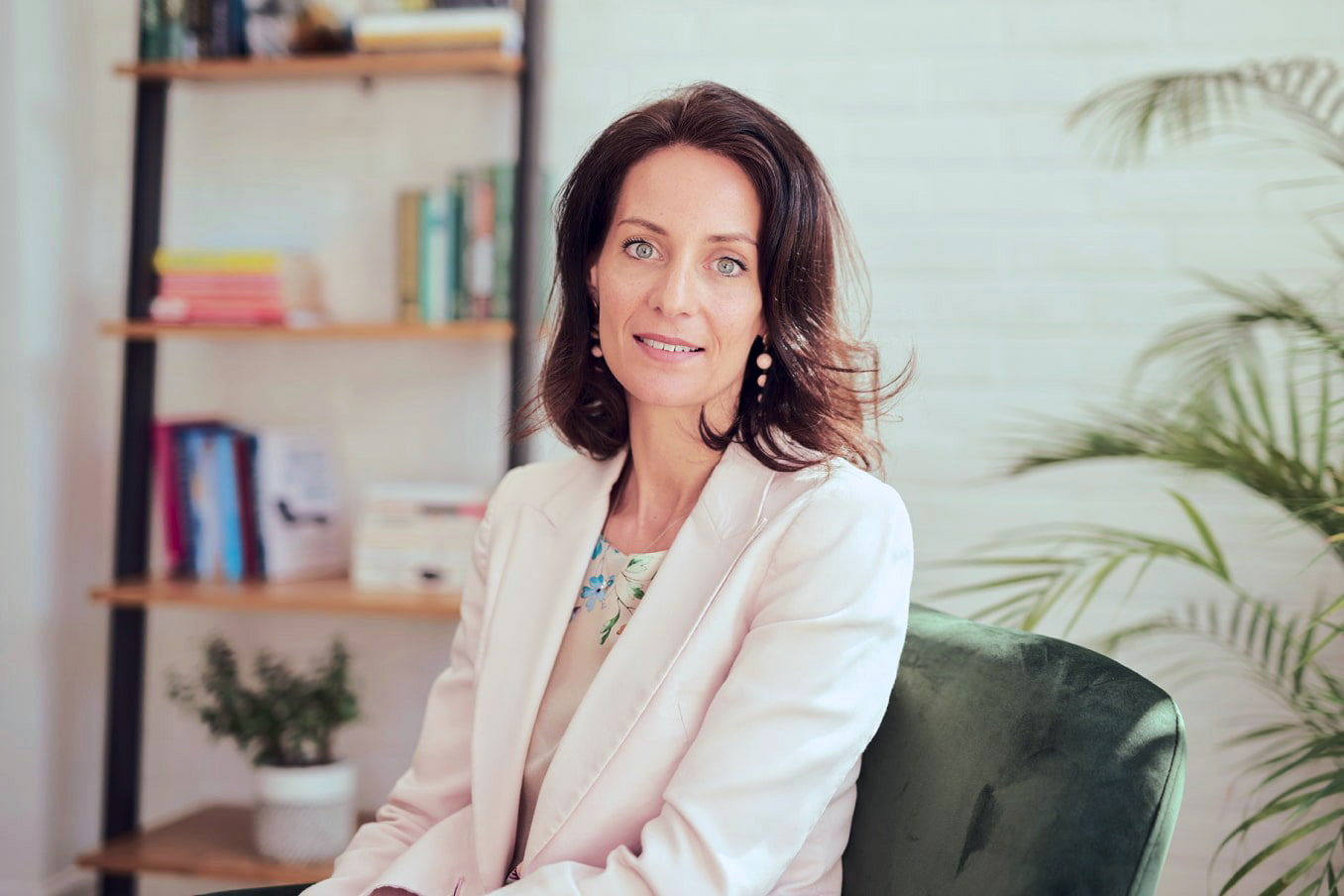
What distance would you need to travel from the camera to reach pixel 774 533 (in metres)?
1.31

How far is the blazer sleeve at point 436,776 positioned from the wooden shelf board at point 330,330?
3.17ft

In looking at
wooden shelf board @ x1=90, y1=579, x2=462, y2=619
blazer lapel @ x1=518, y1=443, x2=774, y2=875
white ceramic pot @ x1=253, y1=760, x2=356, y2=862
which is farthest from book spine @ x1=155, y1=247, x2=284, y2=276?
blazer lapel @ x1=518, y1=443, x2=774, y2=875

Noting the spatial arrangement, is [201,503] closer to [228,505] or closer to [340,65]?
[228,505]

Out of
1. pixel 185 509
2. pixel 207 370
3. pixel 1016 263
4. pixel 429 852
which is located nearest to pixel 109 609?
pixel 185 509

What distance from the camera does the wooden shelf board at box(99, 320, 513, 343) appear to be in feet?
8.20

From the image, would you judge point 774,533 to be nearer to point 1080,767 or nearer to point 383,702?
point 1080,767

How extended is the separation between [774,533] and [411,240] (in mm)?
1530

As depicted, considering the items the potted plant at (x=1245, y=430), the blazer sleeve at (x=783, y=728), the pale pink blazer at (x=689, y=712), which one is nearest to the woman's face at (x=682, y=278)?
the pale pink blazer at (x=689, y=712)

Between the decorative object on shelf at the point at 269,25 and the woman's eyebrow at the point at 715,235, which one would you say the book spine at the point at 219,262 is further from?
the woman's eyebrow at the point at 715,235

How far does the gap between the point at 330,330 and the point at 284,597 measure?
0.52m

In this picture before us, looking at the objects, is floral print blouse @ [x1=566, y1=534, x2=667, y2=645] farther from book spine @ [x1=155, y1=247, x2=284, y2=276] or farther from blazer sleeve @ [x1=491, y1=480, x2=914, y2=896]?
book spine @ [x1=155, y1=247, x2=284, y2=276]

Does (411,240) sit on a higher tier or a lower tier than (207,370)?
higher

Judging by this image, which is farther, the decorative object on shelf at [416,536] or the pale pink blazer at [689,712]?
the decorative object on shelf at [416,536]

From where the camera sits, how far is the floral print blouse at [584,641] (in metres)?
1.44
